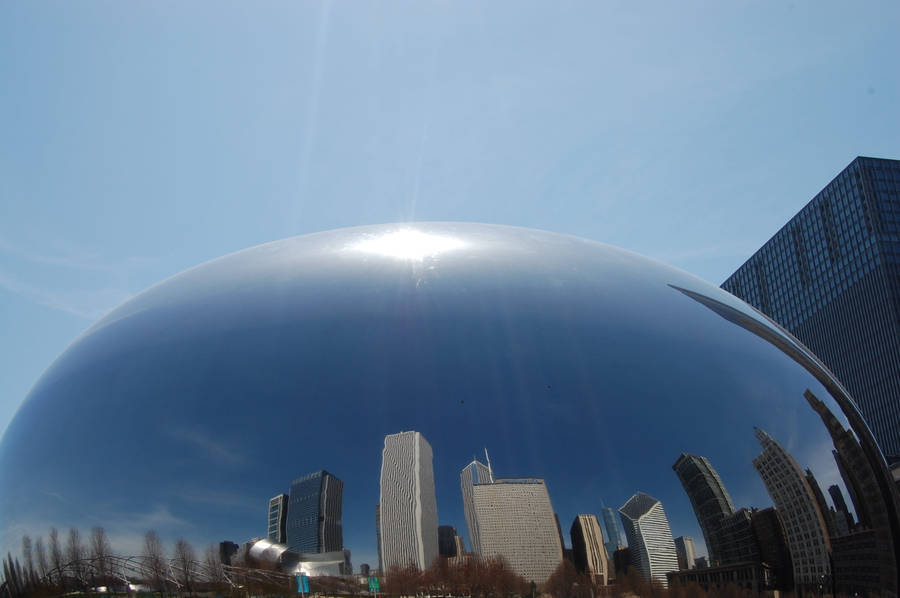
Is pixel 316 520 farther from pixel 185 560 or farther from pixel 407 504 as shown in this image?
pixel 185 560

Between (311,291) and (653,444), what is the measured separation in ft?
16.2

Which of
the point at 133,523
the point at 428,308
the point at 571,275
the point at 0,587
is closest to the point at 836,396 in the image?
the point at 571,275

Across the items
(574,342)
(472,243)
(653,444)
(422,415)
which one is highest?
(472,243)

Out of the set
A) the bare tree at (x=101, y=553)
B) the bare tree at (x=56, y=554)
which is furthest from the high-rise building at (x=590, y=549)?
the bare tree at (x=56, y=554)

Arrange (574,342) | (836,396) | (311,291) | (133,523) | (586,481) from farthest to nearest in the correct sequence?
(836,396), (311,291), (574,342), (133,523), (586,481)

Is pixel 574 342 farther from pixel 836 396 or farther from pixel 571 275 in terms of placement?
pixel 836 396

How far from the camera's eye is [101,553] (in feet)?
29.2

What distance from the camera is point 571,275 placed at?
10891 mm

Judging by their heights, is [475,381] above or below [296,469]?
above

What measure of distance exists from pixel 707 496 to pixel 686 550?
69cm

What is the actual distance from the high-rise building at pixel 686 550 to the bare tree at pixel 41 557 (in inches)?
309

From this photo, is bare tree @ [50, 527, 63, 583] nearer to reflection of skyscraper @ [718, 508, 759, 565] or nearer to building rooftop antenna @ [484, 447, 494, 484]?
building rooftop antenna @ [484, 447, 494, 484]

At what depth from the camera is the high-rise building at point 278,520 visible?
26.2ft

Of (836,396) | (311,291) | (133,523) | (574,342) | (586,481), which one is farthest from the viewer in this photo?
(836,396)
